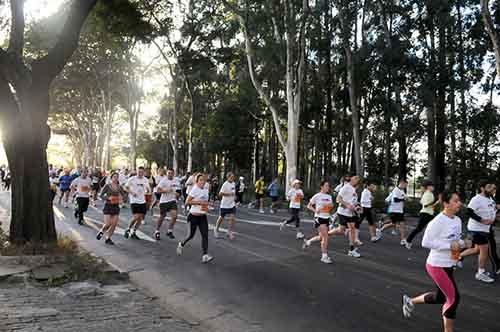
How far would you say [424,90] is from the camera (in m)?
23.7

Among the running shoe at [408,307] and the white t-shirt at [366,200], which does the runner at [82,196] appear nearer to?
the white t-shirt at [366,200]

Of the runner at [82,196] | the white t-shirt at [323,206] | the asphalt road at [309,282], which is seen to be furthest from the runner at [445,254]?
the runner at [82,196]

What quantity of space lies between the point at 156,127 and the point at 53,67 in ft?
156

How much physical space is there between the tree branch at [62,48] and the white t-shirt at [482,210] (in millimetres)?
8234

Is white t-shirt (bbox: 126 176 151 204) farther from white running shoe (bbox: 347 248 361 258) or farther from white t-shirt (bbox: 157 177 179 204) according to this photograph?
white running shoe (bbox: 347 248 361 258)

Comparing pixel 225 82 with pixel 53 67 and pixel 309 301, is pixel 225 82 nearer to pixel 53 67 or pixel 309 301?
pixel 53 67

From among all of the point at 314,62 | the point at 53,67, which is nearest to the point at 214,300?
the point at 53,67

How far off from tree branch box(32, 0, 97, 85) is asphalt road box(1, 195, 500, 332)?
151 inches

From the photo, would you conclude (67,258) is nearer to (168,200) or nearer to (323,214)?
(168,200)

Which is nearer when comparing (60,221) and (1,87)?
(1,87)

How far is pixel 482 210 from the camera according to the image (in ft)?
27.2

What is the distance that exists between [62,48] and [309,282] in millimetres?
6672

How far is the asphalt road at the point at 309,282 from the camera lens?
5.91 m

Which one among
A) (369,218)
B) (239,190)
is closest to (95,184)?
(239,190)
